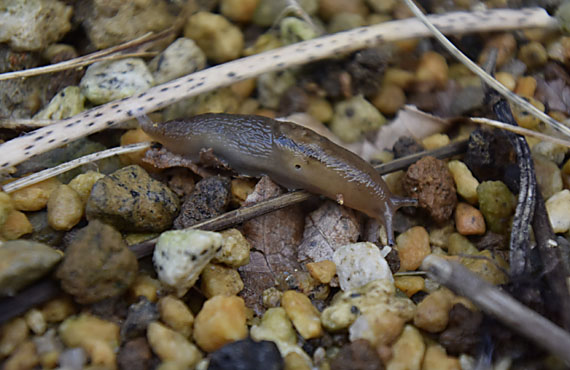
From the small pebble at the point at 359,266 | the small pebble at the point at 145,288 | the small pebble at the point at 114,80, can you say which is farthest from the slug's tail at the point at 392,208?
the small pebble at the point at 114,80

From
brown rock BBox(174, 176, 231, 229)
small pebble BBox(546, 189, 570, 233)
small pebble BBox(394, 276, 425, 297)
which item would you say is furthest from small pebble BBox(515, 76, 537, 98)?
brown rock BBox(174, 176, 231, 229)

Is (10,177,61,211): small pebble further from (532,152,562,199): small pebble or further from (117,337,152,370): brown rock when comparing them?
(532,152,562,199): small pebble

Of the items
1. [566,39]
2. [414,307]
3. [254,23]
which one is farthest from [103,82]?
[566,39]

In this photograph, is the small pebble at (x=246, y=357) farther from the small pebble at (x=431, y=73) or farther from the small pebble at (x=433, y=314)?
the small pebble at (x=431, y=73)

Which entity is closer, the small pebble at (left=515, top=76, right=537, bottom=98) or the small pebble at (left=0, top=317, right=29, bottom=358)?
the small pebble at (left=0, top=317, right=29, bottom=358)

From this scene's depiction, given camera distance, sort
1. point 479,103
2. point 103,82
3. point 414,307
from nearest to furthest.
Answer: point 414,307
point 103,82
point 479,103

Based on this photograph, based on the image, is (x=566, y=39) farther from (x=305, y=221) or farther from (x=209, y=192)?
(x=209, y=192)

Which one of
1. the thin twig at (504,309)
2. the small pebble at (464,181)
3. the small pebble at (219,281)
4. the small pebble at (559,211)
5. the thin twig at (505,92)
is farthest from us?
the small pebble at (464,181)
